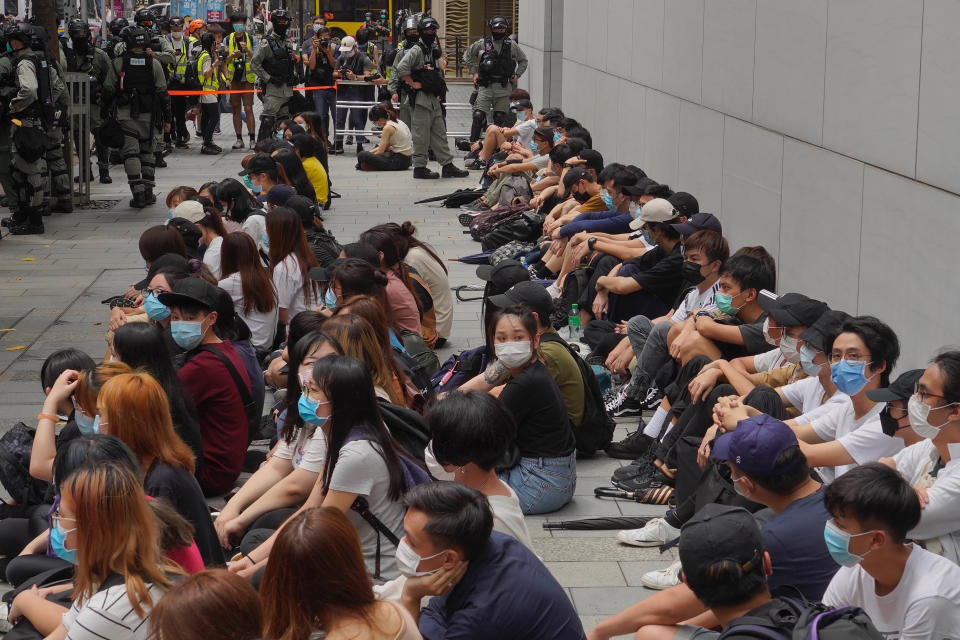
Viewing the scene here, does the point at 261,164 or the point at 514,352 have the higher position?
the point at 261,164

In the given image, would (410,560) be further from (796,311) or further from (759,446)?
(796,311)

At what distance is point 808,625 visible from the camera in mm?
3256

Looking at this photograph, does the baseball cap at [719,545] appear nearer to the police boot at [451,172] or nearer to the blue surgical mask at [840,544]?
the blue surgical mask at [840,544]

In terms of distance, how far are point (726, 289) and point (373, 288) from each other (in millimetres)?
1977

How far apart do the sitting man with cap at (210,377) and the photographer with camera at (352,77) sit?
16209mm

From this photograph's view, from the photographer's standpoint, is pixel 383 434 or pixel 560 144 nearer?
pixel 383 434

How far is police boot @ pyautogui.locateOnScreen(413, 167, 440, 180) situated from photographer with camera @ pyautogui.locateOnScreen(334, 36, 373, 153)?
10.4ft

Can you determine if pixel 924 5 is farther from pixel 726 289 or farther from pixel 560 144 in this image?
pixel 560 144

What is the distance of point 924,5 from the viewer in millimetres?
6094

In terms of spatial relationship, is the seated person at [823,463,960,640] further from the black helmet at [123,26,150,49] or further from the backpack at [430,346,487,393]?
the black helmet at [123,26,150,49]

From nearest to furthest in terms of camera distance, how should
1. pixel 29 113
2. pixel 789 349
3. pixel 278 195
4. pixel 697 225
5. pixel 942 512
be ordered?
pixel 942 512 → pixel 789 349 → pixel 697 225 → pixel 278 195 → pixel 29 113

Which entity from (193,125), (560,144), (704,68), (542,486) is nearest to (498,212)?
(560,144)

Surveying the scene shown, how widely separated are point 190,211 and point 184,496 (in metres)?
4.86

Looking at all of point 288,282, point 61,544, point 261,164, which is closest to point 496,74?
point 261,164
